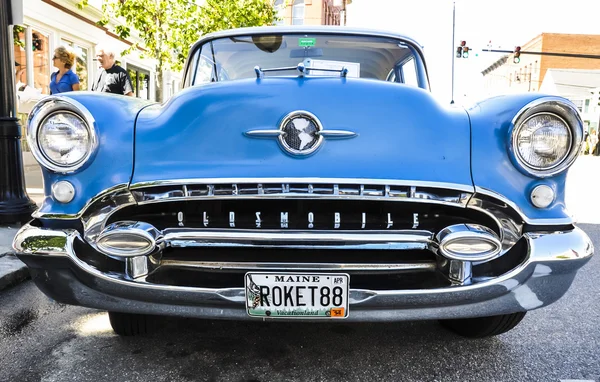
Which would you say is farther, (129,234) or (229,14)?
(229,14)

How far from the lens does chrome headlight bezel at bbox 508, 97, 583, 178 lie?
181 centimetres

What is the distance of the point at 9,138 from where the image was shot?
4.30 metres

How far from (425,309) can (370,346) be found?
62 cm

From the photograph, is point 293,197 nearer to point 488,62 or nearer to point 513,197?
point 513,197

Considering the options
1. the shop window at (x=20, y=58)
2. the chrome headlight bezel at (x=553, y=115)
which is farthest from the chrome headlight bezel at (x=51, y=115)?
the shop window at (x=20, y=58)

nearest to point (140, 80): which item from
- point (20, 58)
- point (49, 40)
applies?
point (49, 40)

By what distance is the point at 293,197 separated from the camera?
1731 millimetres

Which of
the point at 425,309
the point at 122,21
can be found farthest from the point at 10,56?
the point at 122,21

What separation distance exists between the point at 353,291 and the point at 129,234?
2.68ft

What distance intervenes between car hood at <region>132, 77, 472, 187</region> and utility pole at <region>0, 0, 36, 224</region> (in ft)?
10.1

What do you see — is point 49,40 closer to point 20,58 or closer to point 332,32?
point 20,58

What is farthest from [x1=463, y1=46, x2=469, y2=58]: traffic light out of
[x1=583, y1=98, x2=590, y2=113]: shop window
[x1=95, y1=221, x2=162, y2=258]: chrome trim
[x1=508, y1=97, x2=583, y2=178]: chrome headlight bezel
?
[x1=583, y1=98, x2=590, y2=113]: shop window

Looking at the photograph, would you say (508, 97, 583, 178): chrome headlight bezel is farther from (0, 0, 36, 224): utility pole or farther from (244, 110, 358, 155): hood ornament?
(0, 0, 36, 224): utility pole

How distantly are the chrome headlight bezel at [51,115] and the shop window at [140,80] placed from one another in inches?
564
